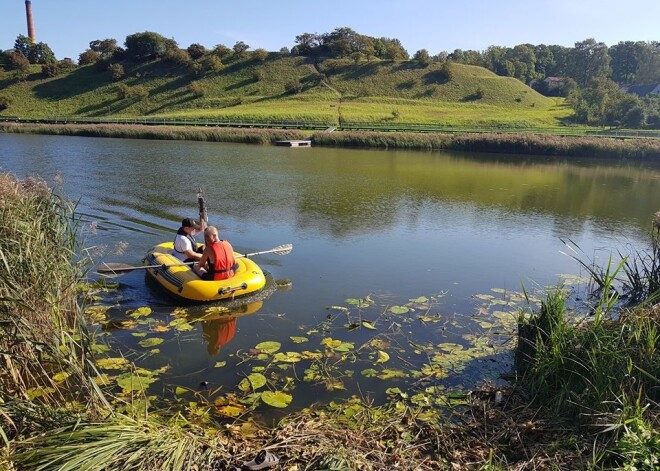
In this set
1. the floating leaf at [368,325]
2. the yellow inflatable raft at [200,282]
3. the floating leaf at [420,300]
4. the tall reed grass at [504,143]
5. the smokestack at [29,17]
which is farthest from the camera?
the smokestack at [29,17]

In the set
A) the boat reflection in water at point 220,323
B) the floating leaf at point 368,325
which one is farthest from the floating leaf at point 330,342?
the boat reflection in water at point 220,323

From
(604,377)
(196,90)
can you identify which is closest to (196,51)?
(196,90)

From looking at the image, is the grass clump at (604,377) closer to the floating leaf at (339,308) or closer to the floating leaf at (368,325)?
the floating leaf at (368,325)

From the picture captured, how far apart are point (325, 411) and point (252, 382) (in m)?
1.05

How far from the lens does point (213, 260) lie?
29.0 feet

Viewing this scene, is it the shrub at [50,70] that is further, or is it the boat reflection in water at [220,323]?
the shrub at [50,70]

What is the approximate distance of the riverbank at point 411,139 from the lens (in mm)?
36094

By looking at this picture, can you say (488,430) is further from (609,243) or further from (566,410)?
(609,243)

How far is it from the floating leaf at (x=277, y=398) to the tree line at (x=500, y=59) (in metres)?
54.7

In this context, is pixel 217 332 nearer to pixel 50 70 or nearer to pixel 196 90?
pixel 196 90

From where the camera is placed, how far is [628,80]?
9188cm

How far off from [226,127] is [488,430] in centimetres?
4331

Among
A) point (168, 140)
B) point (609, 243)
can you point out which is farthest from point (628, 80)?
point (609, 243)

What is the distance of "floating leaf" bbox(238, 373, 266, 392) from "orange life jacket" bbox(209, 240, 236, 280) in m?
2.79
